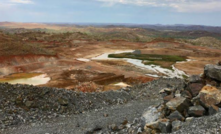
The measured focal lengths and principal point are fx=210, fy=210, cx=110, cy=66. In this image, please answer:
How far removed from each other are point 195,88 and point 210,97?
2164 millimetres

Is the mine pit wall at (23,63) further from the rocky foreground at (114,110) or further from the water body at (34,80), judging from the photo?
the rocky foreground at (114,110)

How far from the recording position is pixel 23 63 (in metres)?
63.7

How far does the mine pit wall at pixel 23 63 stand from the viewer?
56.5 metres

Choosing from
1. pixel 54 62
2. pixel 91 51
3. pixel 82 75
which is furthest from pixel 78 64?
pixel 91 51

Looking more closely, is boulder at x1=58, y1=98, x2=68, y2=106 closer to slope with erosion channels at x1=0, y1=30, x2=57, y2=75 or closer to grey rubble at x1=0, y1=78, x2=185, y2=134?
grey rubble at x1=0, y1=78, x2=185, y2=134

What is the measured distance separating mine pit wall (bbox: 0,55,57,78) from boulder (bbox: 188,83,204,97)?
163 feet

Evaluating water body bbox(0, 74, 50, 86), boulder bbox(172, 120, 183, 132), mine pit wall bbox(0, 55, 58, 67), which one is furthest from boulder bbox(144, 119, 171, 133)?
mine pit wall bbox(0, 55, 58, 67)

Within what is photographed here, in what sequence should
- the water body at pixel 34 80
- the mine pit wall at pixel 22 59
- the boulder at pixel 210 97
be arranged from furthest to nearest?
the mine pit wall at pixel 22 59
the water body at pixel 34 80
the boulder at pixel 210 97

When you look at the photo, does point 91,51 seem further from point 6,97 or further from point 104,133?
point 104,133

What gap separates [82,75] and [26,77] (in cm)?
1353

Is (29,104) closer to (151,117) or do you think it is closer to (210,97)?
(151,117)

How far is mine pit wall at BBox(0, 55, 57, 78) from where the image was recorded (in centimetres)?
5648

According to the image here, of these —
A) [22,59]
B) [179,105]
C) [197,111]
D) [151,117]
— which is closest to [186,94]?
[179,105]

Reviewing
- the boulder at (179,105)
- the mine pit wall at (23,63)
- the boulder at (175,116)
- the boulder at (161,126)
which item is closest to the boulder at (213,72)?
the boulder at (179,105)
